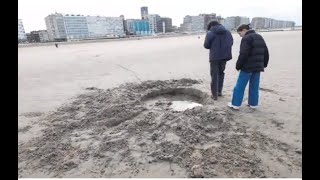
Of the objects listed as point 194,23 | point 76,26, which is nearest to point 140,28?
point 76,26

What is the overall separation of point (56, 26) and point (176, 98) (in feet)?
467

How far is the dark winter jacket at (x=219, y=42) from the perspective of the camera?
5.53 m

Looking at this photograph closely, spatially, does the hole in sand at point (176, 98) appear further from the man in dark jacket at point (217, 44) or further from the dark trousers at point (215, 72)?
the man in dark jacket at point (217, 44)

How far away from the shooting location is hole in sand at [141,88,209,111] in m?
5.75

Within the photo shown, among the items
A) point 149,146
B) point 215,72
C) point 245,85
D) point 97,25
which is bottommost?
point 149,146

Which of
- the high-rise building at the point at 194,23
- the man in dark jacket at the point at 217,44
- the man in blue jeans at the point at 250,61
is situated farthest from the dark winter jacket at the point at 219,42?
the high-rise building at the point at 194,23

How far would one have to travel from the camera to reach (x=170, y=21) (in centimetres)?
16750

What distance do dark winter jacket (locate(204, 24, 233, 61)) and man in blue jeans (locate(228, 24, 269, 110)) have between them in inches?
28.8

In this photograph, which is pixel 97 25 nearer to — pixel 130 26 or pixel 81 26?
pixel 81 26

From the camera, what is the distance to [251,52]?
475 cm

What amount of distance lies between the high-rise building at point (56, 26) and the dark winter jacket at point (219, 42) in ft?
462
